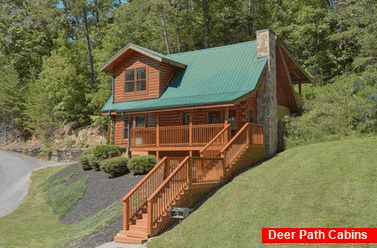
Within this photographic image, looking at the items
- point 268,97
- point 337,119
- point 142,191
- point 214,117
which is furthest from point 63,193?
point 337,119

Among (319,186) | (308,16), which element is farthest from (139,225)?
(308,16)

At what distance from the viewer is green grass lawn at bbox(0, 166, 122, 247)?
1491cm

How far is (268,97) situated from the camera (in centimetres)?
2131

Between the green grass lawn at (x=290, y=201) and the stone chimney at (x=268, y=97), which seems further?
the stone chimney at (x=268, y=97)

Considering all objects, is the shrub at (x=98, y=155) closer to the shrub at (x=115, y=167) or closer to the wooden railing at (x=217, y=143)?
the shrub at (x=115, y=167)

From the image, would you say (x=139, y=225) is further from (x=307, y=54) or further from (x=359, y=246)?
(x=307, y=54)

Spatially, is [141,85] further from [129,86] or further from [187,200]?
[187,200]

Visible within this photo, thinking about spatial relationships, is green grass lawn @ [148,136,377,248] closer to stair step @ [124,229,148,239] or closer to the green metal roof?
stair step @ [124,229,148,239]

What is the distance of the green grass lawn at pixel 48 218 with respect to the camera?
14906 millimetres

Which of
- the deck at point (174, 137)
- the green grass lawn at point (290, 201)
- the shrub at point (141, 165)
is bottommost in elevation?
the green grass lawn at point (290, 201)

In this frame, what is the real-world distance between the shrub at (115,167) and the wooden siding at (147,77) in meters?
5.55

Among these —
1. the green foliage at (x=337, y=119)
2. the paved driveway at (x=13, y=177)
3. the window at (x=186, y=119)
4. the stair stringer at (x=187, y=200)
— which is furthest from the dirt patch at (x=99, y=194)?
the green foliage at (x=337, y=119)

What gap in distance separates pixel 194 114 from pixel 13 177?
17984 mm

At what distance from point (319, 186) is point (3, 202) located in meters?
20.4
